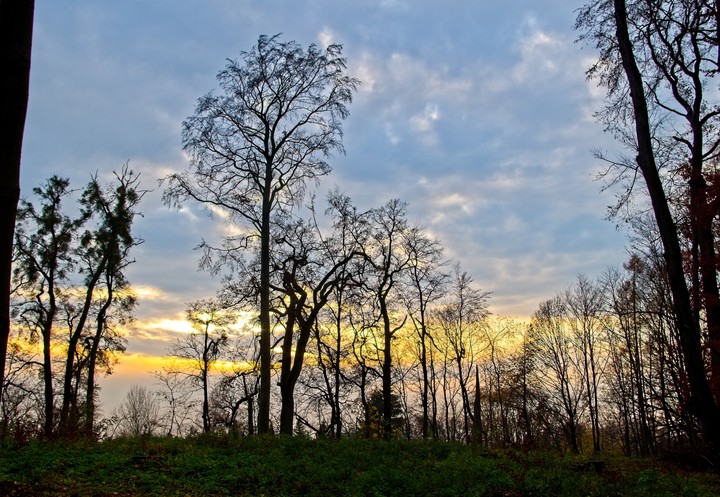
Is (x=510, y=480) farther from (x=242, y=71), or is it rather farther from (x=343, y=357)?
(x=343, y=357)

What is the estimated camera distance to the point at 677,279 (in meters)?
9.06

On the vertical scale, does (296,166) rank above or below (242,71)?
below

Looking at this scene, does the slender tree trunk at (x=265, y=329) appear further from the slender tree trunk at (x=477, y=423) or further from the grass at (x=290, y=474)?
the slender tree trunk at (x=477, y=423)

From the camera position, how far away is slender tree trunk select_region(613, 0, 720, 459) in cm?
884

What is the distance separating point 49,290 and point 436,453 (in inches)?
856

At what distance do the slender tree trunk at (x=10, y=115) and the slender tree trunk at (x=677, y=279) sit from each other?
399 inches

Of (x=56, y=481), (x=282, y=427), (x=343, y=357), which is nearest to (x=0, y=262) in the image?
(x=56, y=481)

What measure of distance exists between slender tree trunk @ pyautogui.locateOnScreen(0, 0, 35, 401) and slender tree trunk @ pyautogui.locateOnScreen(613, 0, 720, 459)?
399 inches

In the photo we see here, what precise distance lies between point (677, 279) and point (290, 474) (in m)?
8.25

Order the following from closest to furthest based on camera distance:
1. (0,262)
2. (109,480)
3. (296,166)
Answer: (0,262) < (109,480) < (296,166)

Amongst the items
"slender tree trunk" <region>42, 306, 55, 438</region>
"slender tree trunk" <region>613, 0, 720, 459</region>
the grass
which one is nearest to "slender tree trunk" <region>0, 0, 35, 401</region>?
the grass

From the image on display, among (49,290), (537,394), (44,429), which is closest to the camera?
(44,429)

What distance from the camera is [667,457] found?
1241cm

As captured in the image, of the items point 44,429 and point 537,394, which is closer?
point 44,429
